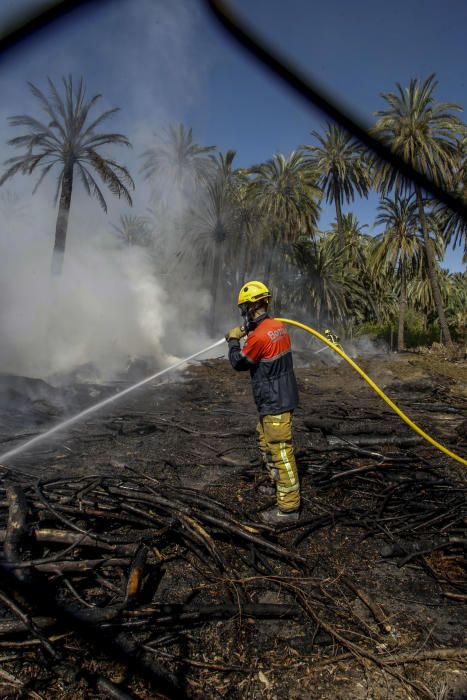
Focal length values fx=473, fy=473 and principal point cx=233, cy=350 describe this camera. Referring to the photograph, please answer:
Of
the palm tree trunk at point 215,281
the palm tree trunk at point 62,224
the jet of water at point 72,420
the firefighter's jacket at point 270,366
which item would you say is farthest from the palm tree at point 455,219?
the palm tree trunk at point 215,281

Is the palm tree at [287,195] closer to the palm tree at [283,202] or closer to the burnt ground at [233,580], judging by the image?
the palm tree at [283,202]

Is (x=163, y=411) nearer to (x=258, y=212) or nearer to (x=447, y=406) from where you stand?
(x=447, y=406)

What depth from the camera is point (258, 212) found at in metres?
27.9

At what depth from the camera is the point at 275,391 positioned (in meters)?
4.19

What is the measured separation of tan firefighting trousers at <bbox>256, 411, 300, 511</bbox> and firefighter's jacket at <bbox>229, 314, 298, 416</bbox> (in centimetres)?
9

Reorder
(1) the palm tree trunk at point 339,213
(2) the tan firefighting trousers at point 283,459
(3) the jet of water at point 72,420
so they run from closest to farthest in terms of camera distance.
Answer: (2) the tan firefighting trousers at point 283,459, (3) the jet of water at point 72,420, (1) the palm tree trunk at point 339,213

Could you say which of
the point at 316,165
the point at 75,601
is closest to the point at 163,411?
the point at 75,601

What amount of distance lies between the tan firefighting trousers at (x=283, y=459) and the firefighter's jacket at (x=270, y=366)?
89 mm

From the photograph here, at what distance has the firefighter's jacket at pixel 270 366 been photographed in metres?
4.18

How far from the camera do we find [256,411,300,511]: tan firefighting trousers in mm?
4008

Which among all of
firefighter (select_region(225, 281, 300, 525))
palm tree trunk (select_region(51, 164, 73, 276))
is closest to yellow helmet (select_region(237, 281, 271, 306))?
firefighter (select_region(225, 281, 300, 525))

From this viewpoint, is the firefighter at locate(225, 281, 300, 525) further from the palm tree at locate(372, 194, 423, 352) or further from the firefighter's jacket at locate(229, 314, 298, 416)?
the palm tree at locate(372, 194, 423, 352)

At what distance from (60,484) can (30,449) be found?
2215mm

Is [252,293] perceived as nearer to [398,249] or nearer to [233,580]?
[233,580]
